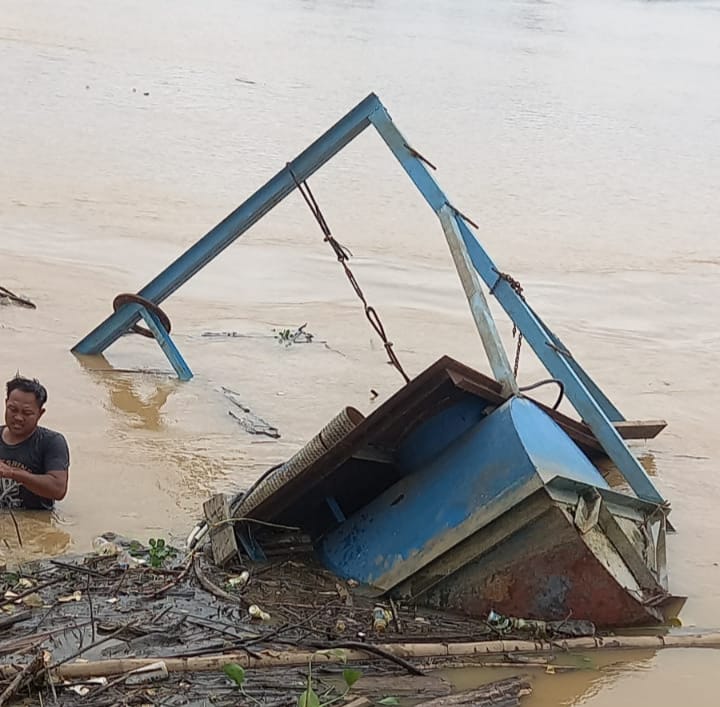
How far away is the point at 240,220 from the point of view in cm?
862

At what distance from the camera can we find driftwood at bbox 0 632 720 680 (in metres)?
4.38

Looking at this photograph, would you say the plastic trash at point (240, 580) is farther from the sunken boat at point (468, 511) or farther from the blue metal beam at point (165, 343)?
the blue metal beam at point (165, 343)

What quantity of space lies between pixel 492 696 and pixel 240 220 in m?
4.72

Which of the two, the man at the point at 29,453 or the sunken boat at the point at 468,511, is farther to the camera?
the man at the point at 29,453

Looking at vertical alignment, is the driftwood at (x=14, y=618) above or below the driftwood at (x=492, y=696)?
above

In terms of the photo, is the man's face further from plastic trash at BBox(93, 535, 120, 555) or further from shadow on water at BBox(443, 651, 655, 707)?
shadow on water at BBox(443, 651, 655, 707)

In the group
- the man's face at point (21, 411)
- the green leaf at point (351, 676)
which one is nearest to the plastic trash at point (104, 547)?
the man's face at point (21, 411)

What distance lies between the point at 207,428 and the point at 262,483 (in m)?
2.66

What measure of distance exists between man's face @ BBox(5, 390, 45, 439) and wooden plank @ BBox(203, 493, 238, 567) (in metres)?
1.12

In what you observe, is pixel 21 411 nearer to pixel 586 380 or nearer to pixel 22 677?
pixel 22 677

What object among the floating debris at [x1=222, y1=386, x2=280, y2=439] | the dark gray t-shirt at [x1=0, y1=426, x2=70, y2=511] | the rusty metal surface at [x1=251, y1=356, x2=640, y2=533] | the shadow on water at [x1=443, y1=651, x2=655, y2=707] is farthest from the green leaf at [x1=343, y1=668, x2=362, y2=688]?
the floating debris at [x1=222, y1=386, x2=280, y2=439]

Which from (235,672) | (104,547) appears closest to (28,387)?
(104,547)

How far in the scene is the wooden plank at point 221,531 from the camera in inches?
224

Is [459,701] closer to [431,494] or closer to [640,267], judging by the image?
[431,494]
